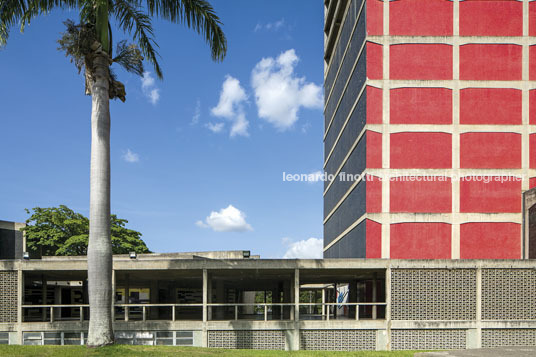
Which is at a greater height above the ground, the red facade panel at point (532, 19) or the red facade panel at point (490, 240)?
the red facade panel at point (532, 19)

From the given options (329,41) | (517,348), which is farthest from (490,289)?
(329,41)

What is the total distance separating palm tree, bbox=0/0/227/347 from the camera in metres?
17.2

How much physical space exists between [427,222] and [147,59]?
23159 mm

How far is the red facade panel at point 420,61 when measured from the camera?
35969mm

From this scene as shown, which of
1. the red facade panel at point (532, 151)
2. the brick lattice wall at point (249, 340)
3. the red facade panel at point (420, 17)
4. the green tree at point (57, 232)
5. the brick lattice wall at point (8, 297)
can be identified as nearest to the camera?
the brick lattice wall at point (8, 297)

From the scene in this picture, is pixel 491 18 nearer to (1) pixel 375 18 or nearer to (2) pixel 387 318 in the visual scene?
(1) pixel 375 18

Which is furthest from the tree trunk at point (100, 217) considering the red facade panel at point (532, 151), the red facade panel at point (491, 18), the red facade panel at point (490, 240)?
the red facade panel at point (532, 151)

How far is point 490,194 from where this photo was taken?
1357 inches

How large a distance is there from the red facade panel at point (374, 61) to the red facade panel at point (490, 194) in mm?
10299

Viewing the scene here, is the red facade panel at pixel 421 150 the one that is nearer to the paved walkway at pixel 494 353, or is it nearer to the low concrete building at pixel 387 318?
the low concrete building at pixel 387 318

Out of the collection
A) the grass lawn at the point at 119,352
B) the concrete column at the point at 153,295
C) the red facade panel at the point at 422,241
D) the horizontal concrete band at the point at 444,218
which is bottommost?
the concrete column at the point at 153,295

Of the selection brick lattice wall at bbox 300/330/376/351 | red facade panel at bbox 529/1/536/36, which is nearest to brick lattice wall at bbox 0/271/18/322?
brick lattice wall at bbox 300/330/376/351

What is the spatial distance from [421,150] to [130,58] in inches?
930

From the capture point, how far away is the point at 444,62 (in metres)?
36.0
